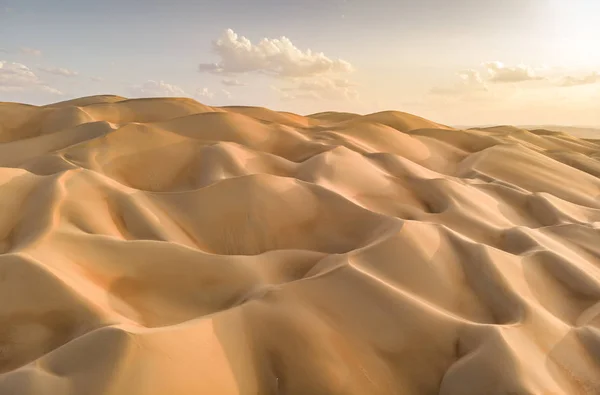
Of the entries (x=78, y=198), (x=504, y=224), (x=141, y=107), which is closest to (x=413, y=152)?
(x=504, y=224)

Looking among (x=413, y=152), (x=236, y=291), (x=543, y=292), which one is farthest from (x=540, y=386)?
(x=413, y=152)

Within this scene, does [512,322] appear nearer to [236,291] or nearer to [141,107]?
[236,291]

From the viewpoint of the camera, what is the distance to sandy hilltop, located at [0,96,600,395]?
8.52ft

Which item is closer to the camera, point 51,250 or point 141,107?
point 51,250

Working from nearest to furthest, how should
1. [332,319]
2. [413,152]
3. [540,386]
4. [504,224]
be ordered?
[540,386], [332,319], [504,224], [413,152]

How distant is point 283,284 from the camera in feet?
10.5

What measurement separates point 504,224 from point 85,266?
385cm

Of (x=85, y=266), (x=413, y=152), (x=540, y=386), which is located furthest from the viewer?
(x=413, y=152)

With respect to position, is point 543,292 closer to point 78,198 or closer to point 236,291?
point 236,291

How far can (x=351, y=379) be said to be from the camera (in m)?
2.69

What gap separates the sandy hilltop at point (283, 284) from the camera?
2.60 m

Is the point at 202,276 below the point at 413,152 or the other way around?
the other way around

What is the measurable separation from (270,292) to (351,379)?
0.71 m

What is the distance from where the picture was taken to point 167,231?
418cm
